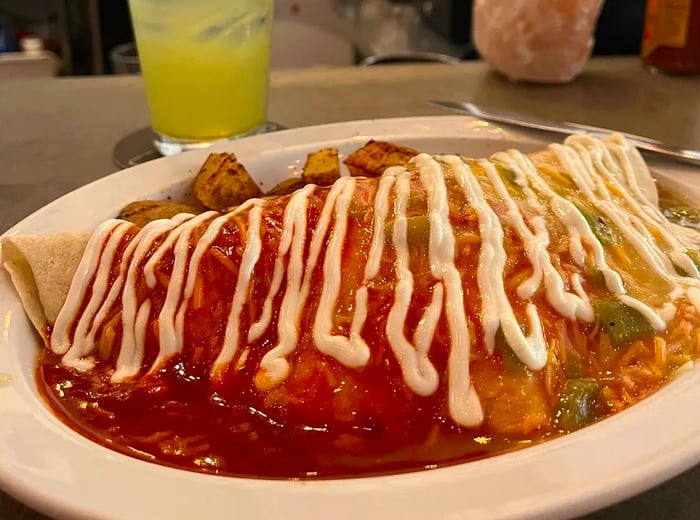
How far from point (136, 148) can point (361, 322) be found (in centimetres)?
121

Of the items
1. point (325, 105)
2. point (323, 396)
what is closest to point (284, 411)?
point (323, 396)

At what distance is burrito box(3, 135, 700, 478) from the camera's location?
84 cm

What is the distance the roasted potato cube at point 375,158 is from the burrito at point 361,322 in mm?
276

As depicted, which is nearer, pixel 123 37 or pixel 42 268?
pixel 42 268

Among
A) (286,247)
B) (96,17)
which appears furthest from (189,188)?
(96,17)

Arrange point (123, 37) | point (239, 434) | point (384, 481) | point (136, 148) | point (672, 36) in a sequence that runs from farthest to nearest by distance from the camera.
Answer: point (123, 37) < point (672, 36) < point (136, 148) < point (239, 434) < point (384, 481)

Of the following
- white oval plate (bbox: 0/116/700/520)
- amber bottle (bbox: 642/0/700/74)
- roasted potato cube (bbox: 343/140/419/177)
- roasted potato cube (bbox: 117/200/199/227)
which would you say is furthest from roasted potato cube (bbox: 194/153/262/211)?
amber bottle (bbox: 642/0/700/74)

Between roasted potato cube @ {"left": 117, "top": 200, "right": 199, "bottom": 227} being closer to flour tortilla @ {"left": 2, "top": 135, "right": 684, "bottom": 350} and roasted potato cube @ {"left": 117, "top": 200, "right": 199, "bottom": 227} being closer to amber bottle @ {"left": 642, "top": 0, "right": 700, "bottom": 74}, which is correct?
flour tortilla @ {"left": 2, "top": 135, "right": 684, "bottom": 350}

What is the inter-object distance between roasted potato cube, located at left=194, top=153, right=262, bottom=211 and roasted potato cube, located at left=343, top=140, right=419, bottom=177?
189 millimetres

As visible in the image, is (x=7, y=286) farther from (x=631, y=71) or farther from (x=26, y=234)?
(x=631, y=71)

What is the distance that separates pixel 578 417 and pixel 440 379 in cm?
15

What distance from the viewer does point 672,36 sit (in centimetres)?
239

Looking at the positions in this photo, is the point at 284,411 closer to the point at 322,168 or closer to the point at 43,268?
the point at 43,268

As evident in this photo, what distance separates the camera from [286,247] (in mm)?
973
